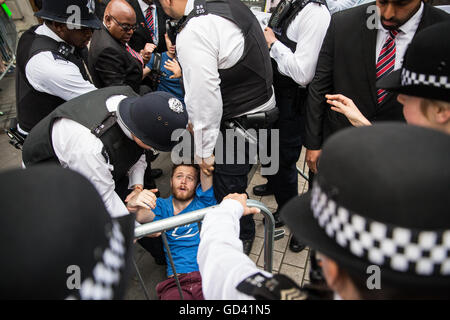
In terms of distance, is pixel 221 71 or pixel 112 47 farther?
pixel 112 47

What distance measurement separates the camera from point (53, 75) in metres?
2.19

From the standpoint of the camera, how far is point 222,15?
5.96ft

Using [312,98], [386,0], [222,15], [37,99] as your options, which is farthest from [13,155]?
[386,0]

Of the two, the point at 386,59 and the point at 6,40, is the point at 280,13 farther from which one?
the point at 6,40

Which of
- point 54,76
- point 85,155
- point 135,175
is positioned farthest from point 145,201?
point 54,76

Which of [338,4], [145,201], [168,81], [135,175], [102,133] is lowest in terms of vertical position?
[135,175]

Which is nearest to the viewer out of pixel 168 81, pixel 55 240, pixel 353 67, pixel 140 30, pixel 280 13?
pixel 55 240

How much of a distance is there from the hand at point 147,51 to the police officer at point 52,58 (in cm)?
122

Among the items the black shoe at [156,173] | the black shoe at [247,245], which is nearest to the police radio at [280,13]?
the black shoe at [247,245]

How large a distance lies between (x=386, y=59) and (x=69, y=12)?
246cm

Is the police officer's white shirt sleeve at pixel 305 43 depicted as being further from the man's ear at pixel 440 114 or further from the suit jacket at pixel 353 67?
the man's ear at pixel 440 114

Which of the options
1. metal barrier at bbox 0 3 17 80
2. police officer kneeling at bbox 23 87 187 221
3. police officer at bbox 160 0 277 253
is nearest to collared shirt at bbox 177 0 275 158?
police officer at bbox 160 0 277 253

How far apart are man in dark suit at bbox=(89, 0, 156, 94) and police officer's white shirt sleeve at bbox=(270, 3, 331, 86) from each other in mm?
1624

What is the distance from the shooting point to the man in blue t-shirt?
1.94 metres
